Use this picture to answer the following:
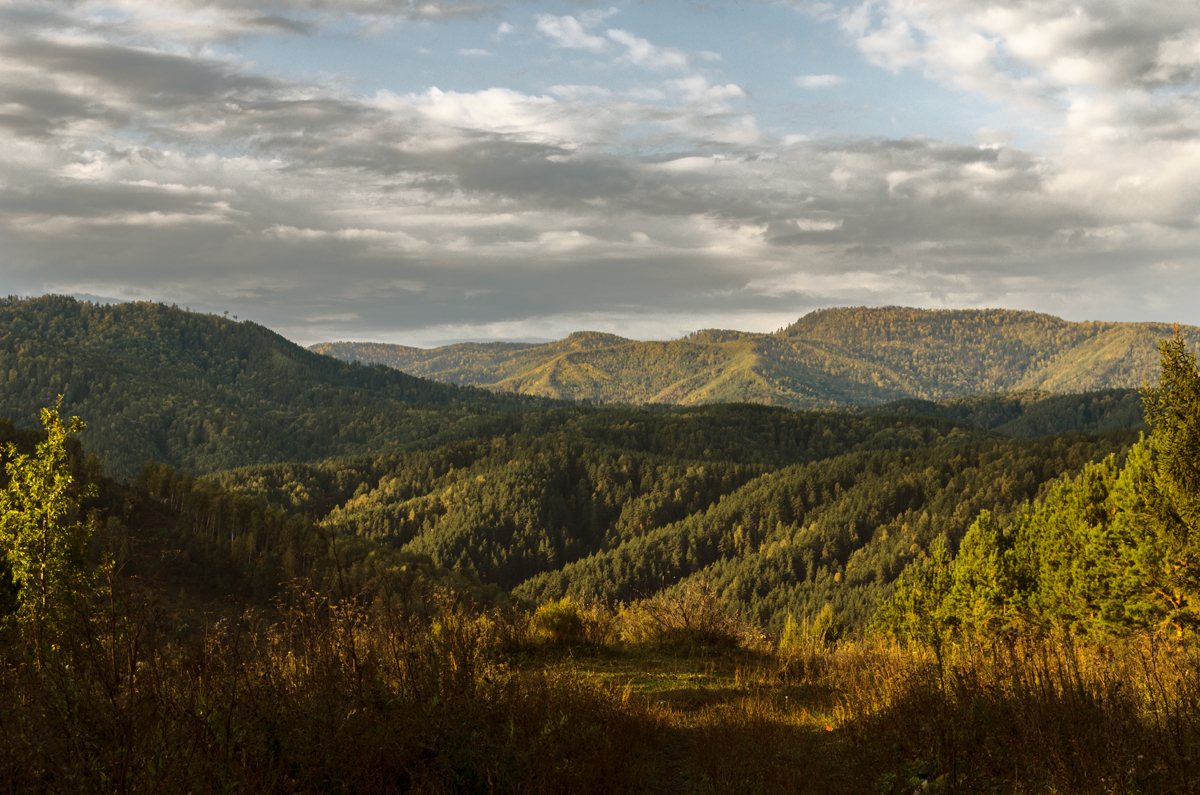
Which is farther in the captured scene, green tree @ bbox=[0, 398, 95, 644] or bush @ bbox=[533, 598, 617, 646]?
bush @ bbox=[533, 598, 617, 646]

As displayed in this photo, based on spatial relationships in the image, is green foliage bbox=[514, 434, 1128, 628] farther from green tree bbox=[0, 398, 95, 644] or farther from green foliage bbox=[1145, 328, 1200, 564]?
green tree bbox=[0, 398, 95, 644]

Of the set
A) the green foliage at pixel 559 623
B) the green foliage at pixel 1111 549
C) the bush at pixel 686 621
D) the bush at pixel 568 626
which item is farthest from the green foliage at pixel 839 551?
the green foliage at pixel 559 623

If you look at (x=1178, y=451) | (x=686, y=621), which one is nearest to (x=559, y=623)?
(x=686, y=621)

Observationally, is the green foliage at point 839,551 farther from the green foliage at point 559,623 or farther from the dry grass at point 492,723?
the dry grass at point 492,723

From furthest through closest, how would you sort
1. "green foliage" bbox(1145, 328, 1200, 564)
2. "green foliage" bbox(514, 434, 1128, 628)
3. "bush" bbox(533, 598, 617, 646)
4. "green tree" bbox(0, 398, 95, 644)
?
1. "green foliage" bbox(514, 434, 1128, 628)
2. "green foliage" bbox(1145, 328, 1200, 564)
3. "bush" bbox(533, 598, 617, 646)
4. "green tree" bbox(0, 398, 95, 644)

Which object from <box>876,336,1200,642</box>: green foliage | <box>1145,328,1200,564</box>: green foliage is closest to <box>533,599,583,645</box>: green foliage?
<box>876,336,1200,642</box>: green foliage

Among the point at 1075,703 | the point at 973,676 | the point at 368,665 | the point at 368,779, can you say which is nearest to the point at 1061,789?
the point at 1075,703

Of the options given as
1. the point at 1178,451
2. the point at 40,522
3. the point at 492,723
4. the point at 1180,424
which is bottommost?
the point at 40,522

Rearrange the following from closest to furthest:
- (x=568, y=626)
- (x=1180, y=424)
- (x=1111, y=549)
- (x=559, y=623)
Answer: (x=559, y=623) → (x=568, y=626) → (x=1180, y=424) → (x=1111, y=549)

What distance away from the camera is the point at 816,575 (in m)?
174

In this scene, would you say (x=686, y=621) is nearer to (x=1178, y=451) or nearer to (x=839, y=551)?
(x=1178, y=451)

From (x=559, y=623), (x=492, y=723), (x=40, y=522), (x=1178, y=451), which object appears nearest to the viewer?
(x=492, y=723)

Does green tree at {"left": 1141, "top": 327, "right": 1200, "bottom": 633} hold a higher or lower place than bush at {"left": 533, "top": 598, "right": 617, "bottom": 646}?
higher

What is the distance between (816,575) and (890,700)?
577ft
